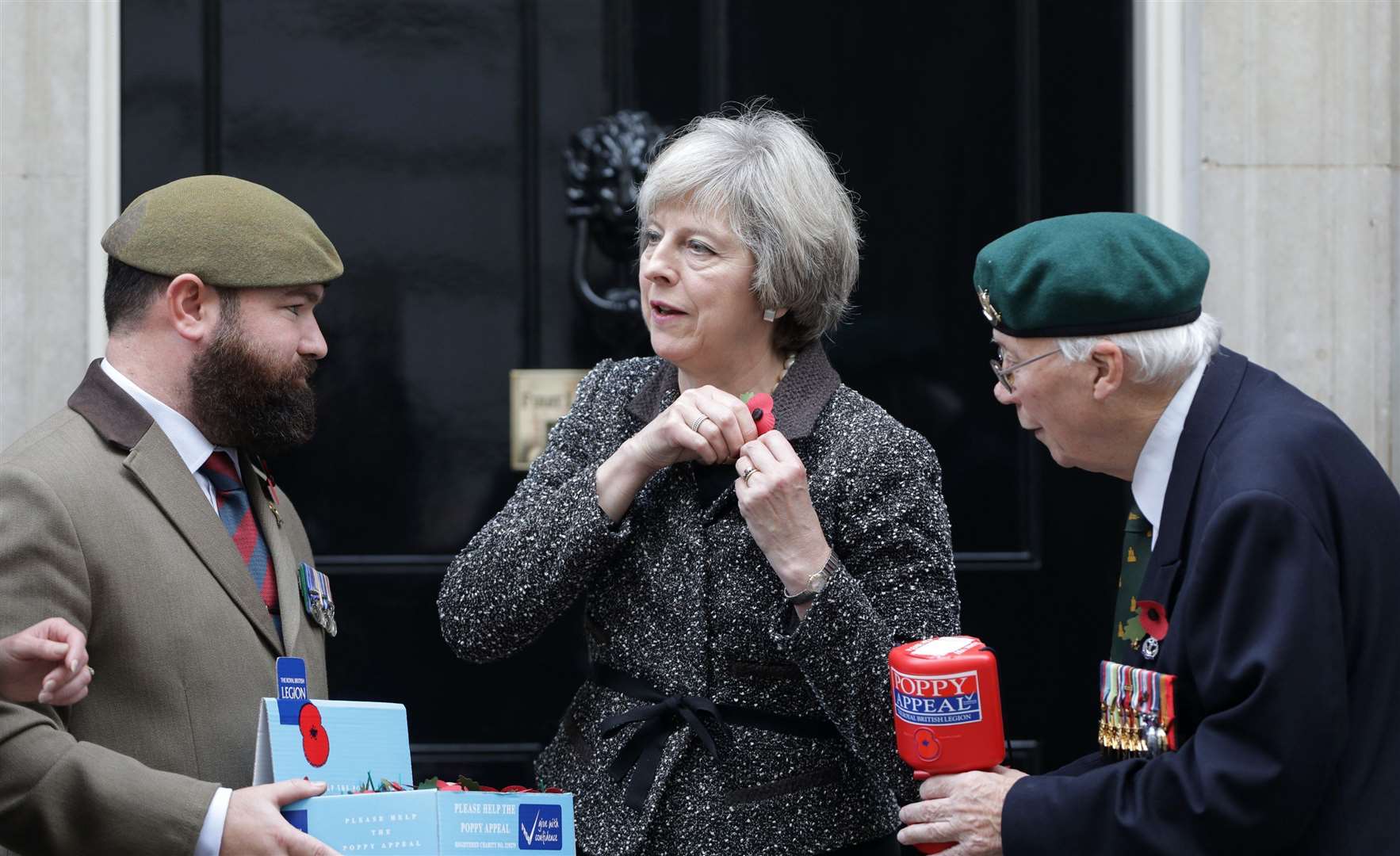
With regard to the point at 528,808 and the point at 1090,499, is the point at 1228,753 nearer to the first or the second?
the point at 528,808

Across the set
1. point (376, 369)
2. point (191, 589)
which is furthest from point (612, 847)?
point (376, 369)

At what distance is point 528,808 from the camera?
81.8 inches

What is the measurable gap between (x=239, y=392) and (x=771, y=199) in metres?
0.87

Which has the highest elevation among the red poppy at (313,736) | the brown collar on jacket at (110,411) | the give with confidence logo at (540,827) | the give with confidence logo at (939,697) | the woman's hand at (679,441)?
the brown collar on jacket at (110,411)

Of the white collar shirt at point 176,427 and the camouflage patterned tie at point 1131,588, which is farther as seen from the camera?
the white collar shirt at point 176,427

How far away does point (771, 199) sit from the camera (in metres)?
2.46

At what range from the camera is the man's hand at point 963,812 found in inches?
79.7

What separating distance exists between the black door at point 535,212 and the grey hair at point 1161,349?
157cm

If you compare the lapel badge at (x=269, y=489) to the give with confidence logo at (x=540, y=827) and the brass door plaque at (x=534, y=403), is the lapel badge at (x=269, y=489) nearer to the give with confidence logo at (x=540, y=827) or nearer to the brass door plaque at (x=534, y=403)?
the give with confidence logo at (x=540, y=827)

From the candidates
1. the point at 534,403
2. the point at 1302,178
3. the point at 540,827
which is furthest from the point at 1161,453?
the point at 534,403

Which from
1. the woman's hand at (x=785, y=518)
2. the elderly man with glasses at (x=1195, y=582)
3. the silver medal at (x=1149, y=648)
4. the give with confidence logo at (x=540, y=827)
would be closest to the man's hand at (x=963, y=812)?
the elderly man with glasses at (x=1195, y=582)

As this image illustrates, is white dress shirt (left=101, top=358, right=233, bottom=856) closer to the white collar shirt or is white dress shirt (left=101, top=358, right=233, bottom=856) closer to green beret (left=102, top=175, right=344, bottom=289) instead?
the white collar shirt

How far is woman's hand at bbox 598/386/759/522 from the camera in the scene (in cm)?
233

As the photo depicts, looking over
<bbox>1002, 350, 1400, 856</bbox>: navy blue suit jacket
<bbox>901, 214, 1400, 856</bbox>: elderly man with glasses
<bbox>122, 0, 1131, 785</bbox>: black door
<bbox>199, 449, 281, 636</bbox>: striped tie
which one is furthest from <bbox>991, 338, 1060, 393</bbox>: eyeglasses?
<bbox>122, 0, 1131, 785</bbox>: black door
